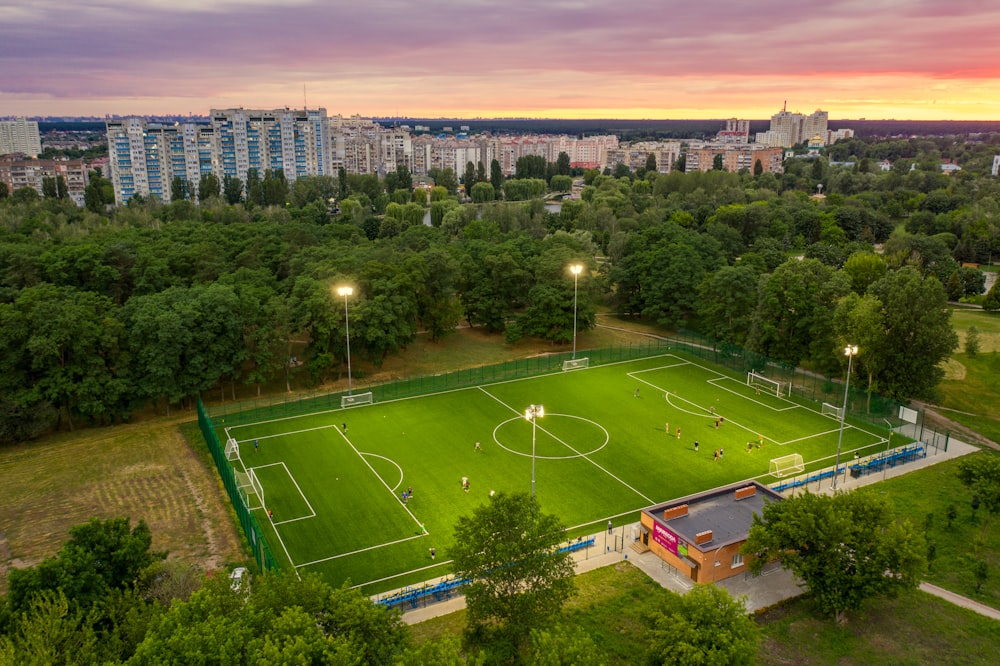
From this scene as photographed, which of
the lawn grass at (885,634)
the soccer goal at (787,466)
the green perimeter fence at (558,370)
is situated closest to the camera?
the lawn grass at (885,634)

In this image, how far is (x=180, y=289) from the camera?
51375 mm

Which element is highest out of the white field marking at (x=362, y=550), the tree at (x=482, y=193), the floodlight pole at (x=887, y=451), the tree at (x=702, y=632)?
the tree at (x=482, y=193)

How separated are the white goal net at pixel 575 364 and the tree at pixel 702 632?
3740cm

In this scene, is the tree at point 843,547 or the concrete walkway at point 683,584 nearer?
the tree at point 843,547

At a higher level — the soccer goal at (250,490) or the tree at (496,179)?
the tree at (496,179)

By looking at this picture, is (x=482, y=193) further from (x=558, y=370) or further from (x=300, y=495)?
(x=300, y=495)

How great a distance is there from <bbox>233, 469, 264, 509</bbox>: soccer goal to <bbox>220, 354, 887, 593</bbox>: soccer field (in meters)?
0.08

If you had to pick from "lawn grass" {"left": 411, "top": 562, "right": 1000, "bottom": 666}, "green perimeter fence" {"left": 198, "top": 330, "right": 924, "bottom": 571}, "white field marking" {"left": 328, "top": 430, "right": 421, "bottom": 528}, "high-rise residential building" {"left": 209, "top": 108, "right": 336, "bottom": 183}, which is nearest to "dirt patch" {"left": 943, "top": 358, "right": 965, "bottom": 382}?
"green perimeter fence" {"left": 198, "top": 330, "right": 924, "bottom": 571}

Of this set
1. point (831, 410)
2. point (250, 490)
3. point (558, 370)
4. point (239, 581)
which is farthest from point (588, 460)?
point (239, 581)

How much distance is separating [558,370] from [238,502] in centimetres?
3088

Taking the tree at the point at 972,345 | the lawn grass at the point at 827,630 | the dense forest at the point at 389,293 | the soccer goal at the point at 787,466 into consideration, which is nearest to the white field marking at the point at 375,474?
the lawn grass at the point at 827,630

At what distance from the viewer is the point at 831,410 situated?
49094 mm

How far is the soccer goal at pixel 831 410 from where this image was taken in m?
48.3

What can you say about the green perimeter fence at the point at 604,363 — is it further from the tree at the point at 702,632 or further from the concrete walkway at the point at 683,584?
the tree at the point at 702,632
